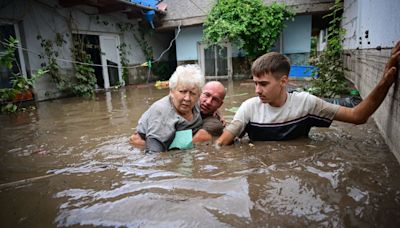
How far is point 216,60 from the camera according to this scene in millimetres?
15078

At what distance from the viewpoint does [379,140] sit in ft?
9.22

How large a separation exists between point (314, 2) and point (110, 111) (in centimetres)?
1002

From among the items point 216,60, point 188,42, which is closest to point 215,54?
point 216,60

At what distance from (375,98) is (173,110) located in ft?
6.04

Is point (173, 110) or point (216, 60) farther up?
point (216, 60)

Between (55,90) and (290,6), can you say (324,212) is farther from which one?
(290,6)

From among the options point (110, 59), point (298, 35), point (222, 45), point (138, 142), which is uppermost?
point (298, 35)

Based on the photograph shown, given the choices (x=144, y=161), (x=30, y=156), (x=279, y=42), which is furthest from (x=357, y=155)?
(x=279, y=42)

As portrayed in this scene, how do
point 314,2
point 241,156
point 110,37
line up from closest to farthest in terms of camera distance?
point 241,156 → point 314,2 → point 110,37

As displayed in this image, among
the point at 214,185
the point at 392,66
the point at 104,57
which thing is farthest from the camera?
the point at 104,57

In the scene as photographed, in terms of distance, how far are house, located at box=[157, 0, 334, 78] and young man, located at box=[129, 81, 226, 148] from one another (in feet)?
34.7

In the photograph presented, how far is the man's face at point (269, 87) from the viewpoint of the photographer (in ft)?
8.39

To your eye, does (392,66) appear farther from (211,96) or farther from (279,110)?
(211,96)

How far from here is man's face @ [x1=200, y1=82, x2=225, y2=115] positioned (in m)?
3.16
